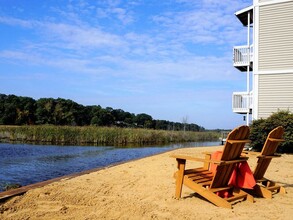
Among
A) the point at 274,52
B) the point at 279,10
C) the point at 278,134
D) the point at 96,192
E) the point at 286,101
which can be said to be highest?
the point at 279,10

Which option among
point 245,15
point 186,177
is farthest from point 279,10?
point 186,177

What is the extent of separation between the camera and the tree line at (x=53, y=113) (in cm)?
8075

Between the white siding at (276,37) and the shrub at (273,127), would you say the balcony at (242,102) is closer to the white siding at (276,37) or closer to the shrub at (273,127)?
the white siding at (276,37)

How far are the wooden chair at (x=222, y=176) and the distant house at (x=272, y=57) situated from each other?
14473mm

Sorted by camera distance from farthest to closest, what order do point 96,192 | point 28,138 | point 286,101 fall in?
point 28,138 < point 286,101 < point 96,192

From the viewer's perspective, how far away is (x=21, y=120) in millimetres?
81875

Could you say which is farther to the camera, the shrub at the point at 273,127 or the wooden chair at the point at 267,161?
the shrub at the point at 273,127

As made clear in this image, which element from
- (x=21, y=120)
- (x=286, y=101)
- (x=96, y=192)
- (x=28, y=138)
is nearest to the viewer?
(x=96, y=192)

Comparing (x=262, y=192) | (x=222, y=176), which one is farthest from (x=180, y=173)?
(x=262, y=192)

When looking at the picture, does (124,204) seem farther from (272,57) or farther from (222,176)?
(272,57)

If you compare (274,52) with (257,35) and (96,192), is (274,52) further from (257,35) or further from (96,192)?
(96,192)

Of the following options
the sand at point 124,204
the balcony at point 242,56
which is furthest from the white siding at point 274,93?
the sand at point 124,204

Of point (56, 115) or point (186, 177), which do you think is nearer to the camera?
point (186, 177)

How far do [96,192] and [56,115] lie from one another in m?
82.5
